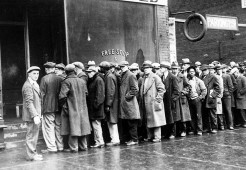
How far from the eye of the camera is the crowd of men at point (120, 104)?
844 cm

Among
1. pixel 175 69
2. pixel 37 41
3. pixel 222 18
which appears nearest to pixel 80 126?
pixel 175 69

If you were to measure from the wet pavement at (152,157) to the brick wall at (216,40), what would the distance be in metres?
12.0

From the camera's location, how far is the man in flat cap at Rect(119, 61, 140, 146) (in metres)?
9.05

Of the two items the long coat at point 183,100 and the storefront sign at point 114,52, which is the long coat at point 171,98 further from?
the storefront sign at point 114,52

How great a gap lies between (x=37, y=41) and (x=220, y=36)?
11.9 m

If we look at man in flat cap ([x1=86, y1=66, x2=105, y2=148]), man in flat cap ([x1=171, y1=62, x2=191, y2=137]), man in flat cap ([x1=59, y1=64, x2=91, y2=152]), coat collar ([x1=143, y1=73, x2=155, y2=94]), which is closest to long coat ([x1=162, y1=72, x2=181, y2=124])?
man in flat cap ([x1=171, y1=62, x2=191, y2=137])

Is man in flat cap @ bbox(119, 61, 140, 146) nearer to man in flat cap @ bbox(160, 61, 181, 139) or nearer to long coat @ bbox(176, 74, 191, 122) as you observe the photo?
man in flat cap @ bbox(160, 61, 181, 139)

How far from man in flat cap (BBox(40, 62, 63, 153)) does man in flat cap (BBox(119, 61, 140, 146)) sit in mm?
1533

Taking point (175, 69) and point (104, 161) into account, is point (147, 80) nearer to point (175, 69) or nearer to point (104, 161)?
point (175, 69)

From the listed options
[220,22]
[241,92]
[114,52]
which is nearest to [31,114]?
[114,52]

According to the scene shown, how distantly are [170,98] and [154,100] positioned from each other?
60cm

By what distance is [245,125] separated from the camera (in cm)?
1194

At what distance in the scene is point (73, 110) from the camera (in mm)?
8453

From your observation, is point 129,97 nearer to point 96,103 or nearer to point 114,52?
point 96,103
